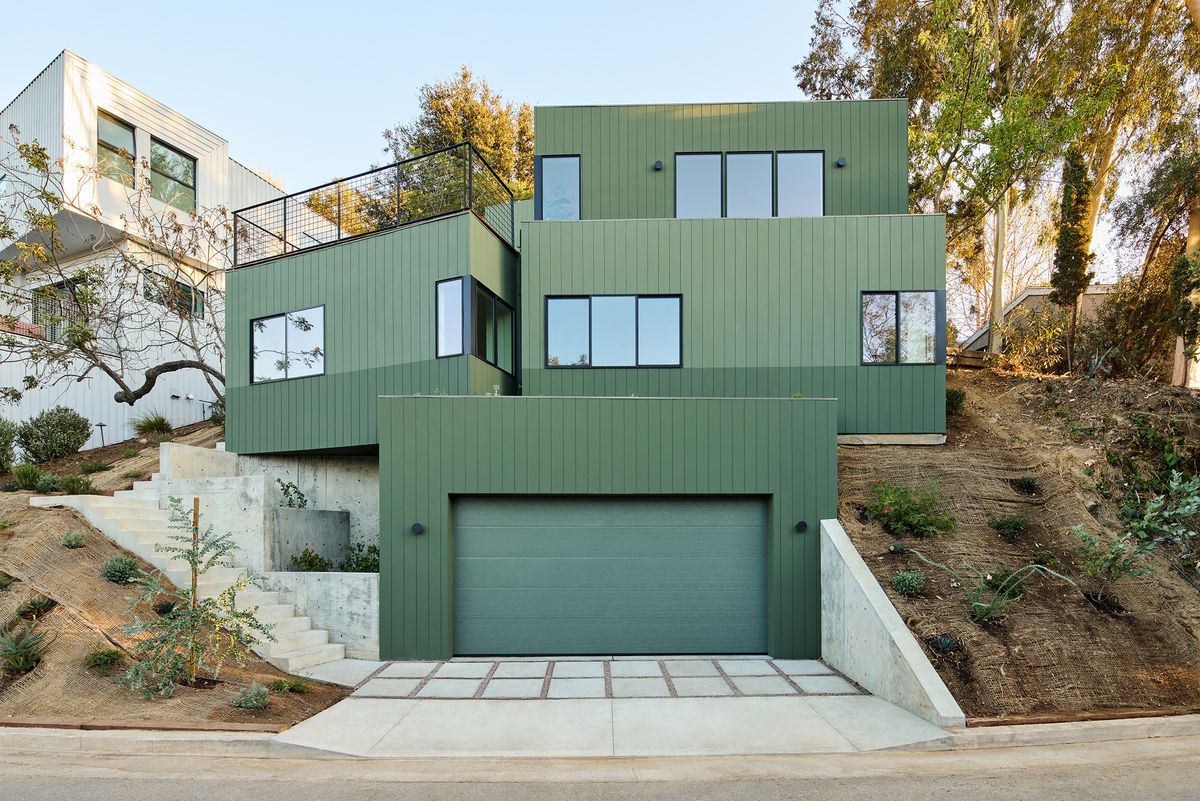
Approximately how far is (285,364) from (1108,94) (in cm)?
1815

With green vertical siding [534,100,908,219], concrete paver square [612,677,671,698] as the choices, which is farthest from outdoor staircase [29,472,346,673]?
green vertical siding [534,100,908,219]

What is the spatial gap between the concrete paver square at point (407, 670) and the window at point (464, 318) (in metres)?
4.69

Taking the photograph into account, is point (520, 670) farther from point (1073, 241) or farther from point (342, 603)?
point (1073, 241)

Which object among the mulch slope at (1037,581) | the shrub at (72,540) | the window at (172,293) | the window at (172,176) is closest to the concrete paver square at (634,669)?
the mulch slope at (1037,581)

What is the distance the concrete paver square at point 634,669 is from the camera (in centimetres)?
865

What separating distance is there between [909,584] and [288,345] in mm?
10844

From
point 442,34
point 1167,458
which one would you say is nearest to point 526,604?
point 1167,458

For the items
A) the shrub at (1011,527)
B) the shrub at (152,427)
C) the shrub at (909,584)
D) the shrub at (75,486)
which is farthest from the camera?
the shrub at (152,427)

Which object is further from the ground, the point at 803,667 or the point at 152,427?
the point at 152,427

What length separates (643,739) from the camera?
21.3 feet

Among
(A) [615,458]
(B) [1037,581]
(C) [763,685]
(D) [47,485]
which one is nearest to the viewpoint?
(C) [763,685]

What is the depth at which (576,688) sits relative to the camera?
8070 millimetres

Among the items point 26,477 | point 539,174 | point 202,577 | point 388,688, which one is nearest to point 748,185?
point 539,174

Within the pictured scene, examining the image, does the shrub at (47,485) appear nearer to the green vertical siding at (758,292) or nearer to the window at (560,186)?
Answer: the green vertical siding at (758,292)
